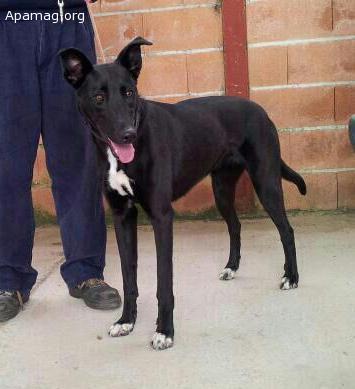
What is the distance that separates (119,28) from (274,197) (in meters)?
1.89

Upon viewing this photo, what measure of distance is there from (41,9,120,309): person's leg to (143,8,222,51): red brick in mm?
1360

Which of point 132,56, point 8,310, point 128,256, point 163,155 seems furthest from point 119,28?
point 8,310

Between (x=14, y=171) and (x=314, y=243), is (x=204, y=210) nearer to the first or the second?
(x=314, y=243)

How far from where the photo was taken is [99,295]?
9.98 ft

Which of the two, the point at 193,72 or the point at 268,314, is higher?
the point at 193,72

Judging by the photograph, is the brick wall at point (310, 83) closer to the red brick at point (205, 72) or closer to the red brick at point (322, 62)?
the red brick at point (322, 62)

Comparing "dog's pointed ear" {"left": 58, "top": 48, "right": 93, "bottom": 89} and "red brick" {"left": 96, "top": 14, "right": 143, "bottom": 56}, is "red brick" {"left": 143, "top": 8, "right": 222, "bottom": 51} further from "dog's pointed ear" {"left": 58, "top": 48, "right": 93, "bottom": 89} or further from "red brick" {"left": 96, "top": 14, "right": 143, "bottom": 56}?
"dog's pointed ear" {"left": 58, "top": 48, "right": 93, "bottom": 89}

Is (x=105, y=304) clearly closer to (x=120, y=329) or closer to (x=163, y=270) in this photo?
(x=120, y=329)

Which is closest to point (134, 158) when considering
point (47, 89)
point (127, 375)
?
point (47, 89)

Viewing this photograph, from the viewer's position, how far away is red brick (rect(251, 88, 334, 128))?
14.3 feet

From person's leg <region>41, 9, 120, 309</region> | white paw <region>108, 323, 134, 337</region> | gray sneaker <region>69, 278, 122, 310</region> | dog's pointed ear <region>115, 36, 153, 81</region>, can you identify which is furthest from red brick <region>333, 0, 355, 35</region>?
white paw <region>108, 323, 134, 337</region>

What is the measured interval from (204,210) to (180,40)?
127 centimetres

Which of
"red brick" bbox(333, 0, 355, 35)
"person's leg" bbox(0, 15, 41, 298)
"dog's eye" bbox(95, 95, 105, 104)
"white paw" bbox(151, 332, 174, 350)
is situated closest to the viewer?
"dog's eye" bbox(95, 95, 105, 104)

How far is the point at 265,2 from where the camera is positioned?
4.27 m
